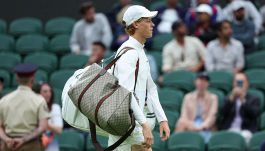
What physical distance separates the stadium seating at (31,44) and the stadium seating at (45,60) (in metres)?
0.72

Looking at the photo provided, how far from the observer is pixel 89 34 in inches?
555

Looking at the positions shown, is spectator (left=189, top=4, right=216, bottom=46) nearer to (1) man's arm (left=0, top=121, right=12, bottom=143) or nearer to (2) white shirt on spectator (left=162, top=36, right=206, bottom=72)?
(2) white shirt on spectator (left=162, top=36, right=206, bottom=72)

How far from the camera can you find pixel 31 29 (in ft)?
49.7

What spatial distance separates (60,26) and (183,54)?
292cm

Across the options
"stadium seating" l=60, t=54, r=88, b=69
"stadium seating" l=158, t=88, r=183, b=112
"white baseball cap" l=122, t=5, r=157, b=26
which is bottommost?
"stadium seating" l=158, t=88, r=183, b=112

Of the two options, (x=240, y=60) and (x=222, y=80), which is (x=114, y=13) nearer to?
(x=240, y=60)

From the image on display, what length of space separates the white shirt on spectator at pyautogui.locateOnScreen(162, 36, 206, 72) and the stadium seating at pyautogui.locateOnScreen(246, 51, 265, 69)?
2.19ft

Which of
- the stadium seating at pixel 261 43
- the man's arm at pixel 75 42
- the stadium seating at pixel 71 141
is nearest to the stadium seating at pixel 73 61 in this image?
the man's arm at pixel 75 42

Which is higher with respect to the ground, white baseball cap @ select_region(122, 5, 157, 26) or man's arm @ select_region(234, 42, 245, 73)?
white baseball cap @ select_region(122, 5, 157, 26)

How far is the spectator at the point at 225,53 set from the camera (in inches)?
500

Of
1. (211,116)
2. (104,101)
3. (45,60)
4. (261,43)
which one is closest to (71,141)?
(211,116)

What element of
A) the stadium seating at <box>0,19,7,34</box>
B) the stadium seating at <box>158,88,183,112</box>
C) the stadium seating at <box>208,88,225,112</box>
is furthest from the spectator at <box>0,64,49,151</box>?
the stadium seating at <box>0,19,7,34</box>

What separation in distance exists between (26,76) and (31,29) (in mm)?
5997

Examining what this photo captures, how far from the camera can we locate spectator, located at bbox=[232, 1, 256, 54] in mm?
13188
